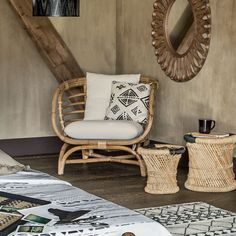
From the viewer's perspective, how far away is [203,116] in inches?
217

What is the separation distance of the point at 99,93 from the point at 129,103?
42cm

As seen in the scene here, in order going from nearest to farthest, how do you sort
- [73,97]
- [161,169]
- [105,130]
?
1. [161,169]
2. [105,130]
3. [73,97]

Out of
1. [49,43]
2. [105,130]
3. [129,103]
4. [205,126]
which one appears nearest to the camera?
[205,126]

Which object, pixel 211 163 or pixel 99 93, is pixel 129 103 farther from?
pixel 211 163

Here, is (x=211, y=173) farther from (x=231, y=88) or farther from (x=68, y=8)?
(x=68, y=8)

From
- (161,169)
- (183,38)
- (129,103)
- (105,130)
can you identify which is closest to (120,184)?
(161,169)

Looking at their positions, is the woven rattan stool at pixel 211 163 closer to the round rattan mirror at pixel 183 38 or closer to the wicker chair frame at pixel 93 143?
the wicker chair frame at pixel 93 143

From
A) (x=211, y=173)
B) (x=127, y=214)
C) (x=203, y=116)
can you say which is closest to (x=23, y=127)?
(x=203, y=116)

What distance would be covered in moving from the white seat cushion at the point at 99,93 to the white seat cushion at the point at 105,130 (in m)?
0.47

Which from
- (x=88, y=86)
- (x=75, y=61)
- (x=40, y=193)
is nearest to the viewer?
(x=40, y=193)

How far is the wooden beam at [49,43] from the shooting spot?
20.2 ft

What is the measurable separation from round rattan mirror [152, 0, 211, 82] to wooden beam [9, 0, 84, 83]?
98 cm

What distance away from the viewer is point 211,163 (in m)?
4.82

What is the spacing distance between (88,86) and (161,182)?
167 centimetres
